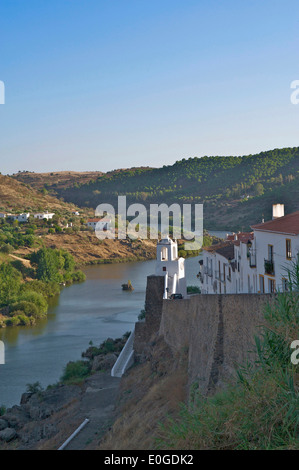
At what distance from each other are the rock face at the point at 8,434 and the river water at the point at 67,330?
4.69 metres

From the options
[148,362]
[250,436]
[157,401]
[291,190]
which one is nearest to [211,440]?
[250,436]

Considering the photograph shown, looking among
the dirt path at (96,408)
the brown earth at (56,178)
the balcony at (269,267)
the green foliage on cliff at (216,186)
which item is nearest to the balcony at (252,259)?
the balcony at (269,267)

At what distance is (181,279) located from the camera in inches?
914

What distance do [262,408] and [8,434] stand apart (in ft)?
38.6

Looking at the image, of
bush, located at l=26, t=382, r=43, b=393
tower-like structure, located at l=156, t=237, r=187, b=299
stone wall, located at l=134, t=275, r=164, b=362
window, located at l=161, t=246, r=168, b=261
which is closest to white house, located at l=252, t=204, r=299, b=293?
stone wall, located at l=134, t=275, r=164, b=362

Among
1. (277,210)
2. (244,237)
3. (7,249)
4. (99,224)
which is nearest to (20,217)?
(99,224)

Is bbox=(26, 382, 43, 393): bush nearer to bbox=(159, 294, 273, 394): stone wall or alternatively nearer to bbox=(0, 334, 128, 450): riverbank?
bbox=(0, 334, 128, 450): riverbank

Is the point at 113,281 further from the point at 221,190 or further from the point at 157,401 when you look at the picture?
the point at 221,190

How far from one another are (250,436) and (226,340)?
3.49m

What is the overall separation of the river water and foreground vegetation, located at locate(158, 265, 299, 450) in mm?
15889

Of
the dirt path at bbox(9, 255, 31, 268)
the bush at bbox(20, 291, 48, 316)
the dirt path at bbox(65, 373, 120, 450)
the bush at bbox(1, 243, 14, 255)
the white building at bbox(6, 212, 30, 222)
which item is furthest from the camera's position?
the white building at bbox(6, 212, 30, 222)

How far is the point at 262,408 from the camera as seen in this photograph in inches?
260

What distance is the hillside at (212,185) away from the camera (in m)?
83.3

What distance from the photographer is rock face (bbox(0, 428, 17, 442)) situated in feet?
52.8
